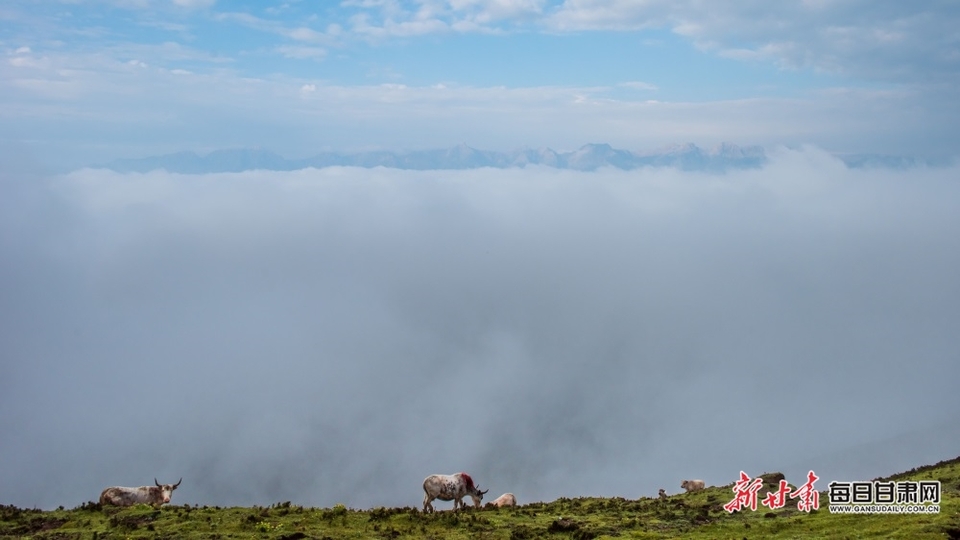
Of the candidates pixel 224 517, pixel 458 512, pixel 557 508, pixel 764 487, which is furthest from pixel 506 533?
pixel 764 487

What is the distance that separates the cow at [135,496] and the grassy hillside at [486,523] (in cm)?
182

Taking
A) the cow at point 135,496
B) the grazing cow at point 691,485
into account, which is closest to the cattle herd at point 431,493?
the cow at point 135,496

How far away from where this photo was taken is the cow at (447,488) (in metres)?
33.9

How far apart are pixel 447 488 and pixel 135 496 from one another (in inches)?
570

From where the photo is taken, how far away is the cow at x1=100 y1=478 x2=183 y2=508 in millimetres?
34719

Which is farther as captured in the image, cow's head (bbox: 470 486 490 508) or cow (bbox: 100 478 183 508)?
cow's head (bbox: 470 486 490 508)

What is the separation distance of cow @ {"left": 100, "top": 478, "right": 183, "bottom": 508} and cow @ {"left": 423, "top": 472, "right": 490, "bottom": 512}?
35.3ft

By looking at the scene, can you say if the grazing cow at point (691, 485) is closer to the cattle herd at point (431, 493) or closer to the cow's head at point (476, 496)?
the cattle herd at point (431, 493)

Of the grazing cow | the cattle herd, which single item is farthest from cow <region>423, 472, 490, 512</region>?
the grazing cow

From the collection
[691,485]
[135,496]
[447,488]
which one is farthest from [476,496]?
[691,485]

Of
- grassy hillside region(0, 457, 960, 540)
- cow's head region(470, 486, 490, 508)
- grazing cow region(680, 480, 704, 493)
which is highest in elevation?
grazing cow region(680, 480, 704, 493)

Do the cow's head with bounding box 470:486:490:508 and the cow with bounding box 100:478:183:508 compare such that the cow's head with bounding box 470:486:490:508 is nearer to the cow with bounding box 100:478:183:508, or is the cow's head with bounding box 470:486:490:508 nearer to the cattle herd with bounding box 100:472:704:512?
the cattle herd with bounding box 100:472:704:512

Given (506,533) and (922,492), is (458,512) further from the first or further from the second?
(922,492)

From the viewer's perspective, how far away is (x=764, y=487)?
3569 centimetres
